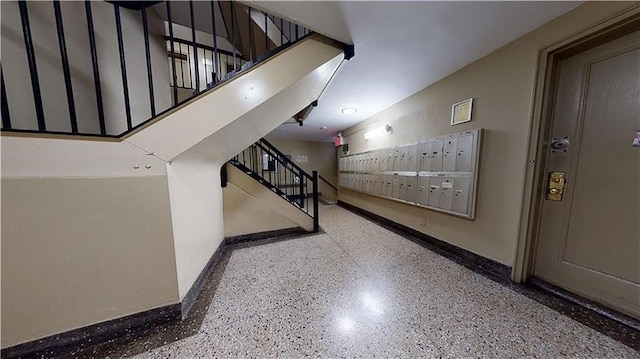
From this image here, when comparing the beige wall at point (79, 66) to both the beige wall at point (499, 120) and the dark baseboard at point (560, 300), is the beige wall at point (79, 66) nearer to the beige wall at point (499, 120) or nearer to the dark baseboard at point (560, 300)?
the beige wall at point (499, 120)

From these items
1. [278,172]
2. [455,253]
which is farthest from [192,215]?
[278,172]

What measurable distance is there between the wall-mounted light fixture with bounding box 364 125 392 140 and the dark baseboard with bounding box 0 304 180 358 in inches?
127

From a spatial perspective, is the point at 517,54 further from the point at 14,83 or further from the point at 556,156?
the point at 14,83

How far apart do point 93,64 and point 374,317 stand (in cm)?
225

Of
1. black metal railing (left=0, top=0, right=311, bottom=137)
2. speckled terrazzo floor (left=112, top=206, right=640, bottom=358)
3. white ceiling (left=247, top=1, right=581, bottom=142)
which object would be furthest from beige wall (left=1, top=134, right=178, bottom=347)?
white ceiling (left=247, top=1, right=581, bottom=142)

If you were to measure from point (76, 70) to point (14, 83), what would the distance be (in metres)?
0.40

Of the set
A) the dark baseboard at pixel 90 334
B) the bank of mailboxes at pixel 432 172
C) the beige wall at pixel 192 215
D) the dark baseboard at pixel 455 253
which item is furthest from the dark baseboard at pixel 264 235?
the bank of mailboxes at pixel 432 172

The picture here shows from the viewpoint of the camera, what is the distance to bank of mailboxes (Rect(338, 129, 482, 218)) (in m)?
1.91

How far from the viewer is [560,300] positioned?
4.57 ft

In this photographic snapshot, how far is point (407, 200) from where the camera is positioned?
270cm

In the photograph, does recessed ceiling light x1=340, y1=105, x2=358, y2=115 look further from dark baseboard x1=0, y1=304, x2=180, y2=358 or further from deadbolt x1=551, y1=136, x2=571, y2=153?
dark baseboard x1=0, y1=304, x2=180, y2=358

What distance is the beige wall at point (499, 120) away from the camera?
1.42 meters

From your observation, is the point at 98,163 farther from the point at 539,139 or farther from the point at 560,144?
the point at 560,144

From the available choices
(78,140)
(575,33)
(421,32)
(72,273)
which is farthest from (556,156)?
(72,273)
